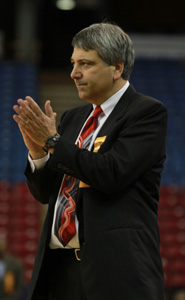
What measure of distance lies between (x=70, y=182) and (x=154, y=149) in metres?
0.31

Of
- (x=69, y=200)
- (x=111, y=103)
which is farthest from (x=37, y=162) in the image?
(x=111, y=103)

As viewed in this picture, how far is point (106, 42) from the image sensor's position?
1.84 meters

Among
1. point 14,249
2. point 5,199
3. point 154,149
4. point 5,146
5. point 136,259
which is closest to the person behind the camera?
point 136,259

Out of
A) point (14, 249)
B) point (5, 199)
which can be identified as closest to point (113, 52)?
point (14, 249)

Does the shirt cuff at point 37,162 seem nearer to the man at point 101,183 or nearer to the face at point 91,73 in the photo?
the man at point 101,183

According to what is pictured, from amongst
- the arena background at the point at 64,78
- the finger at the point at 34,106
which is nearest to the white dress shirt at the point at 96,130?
the finger at the point at 34,106

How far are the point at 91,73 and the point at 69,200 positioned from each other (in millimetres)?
429

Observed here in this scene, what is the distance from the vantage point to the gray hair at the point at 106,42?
184 centimetres

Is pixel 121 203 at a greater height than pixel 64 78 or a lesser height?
lesser

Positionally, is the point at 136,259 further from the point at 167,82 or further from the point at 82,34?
the point at 167,82

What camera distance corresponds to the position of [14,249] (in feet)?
22.4

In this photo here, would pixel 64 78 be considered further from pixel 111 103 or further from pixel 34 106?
pixel 34 106

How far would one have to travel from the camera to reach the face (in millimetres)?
1841

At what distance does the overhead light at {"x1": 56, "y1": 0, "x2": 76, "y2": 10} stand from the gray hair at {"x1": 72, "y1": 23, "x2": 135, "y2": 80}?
1094 centimetres
